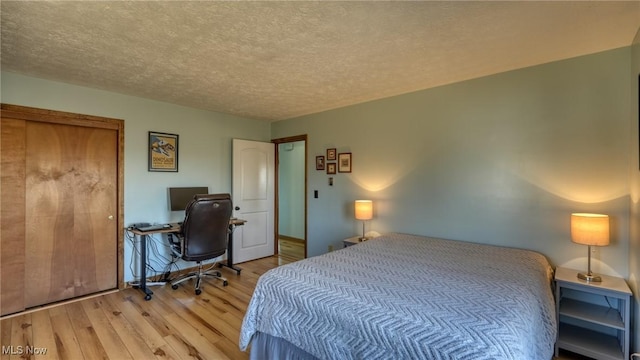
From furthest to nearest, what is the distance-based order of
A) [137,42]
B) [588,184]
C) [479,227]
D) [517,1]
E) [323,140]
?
[323,140]
[479,227]
[588,184]
[137,42]
[517,1]

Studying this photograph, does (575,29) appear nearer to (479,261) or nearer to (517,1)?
(517,1)

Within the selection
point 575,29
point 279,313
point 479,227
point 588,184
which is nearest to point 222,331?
point 279,313

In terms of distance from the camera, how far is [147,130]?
3.56 m

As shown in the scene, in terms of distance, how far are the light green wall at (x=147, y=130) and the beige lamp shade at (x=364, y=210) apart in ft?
7.06

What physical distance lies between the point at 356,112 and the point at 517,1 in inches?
91.2

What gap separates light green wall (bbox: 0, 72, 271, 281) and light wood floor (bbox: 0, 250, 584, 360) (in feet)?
2.25

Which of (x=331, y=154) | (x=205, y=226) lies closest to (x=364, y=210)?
(x=331, y=154)

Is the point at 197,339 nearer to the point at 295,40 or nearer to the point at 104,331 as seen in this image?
the point at 104,331

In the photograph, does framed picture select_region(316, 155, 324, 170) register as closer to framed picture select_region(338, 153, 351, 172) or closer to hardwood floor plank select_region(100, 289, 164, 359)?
framed picture select_region(338, 153, 351, 172)

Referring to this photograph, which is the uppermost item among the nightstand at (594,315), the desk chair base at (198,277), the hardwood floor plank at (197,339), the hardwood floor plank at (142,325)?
the nightstand at (594,315)

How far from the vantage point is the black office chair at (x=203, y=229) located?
→ 319 centimetres

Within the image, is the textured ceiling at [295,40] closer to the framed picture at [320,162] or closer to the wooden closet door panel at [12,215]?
the wooden closet door panel at [12,215]

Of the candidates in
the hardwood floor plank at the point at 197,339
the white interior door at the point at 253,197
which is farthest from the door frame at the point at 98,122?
the white interior door at the point at 253,197

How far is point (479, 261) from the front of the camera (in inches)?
85.7
